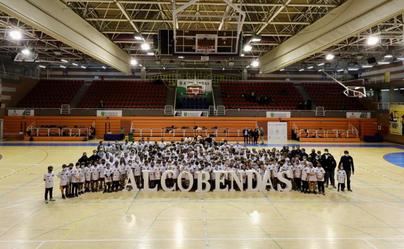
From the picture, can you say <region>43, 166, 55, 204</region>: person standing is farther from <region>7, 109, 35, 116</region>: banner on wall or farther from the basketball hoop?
<region>7, 109, 35, 116</region>: banner on wall

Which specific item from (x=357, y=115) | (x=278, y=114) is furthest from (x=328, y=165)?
(x=357, y=115)

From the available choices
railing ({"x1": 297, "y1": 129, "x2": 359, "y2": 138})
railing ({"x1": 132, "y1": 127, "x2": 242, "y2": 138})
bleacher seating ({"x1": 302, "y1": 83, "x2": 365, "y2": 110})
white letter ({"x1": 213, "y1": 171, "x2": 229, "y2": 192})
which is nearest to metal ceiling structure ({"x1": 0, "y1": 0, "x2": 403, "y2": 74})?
white letter ({"x1": 213, "y1": 171, "x2": 229, "y2": 192})

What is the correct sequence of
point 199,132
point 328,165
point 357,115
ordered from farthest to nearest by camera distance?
point 357,115 < point 199,132 < point 328,165

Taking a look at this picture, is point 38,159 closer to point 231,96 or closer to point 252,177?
point 252,177

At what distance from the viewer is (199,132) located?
32656 millimetres

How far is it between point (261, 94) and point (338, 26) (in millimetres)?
22631

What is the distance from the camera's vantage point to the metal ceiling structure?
1755 centimetres

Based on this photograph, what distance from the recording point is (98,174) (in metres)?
13.2

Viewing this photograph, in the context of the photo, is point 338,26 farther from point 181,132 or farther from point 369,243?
point 181,132

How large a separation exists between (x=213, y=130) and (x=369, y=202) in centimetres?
2162

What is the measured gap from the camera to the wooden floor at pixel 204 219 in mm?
8406

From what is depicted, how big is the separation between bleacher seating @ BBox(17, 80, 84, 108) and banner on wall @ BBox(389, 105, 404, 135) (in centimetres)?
3575

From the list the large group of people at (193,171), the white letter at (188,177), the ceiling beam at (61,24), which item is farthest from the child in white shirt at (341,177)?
the ceiling beam at (61,24)

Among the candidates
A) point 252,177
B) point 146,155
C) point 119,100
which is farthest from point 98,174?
point 119,100
